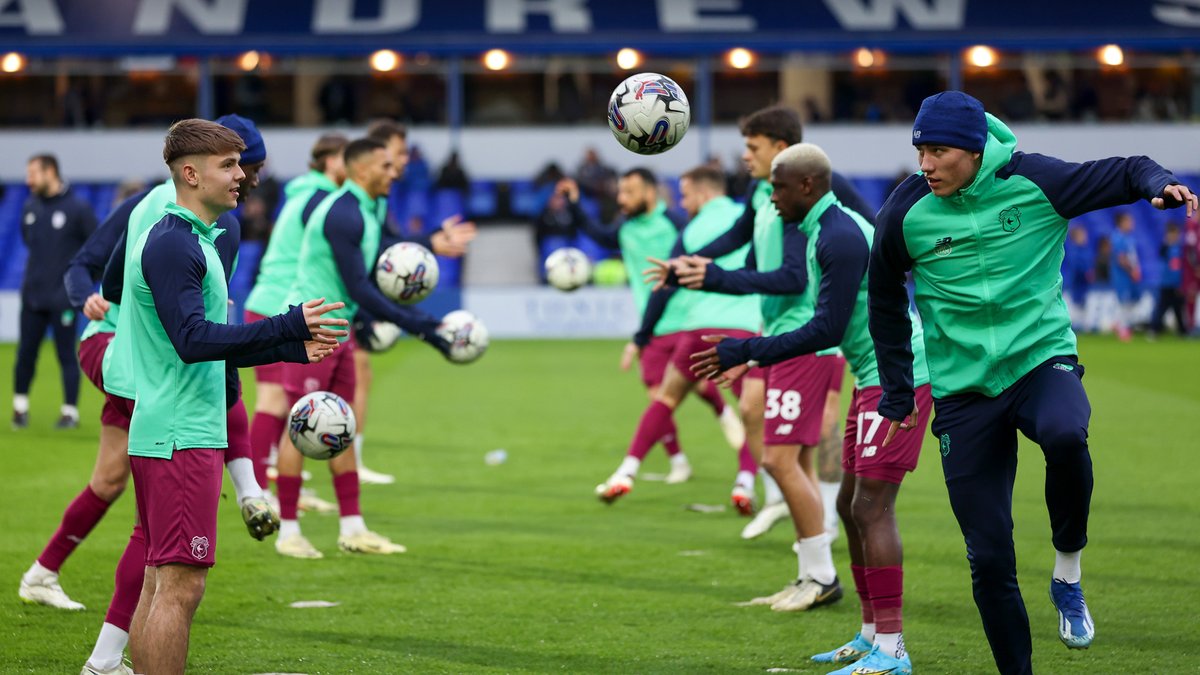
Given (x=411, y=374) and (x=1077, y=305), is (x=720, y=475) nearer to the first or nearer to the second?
(x=411, y=374)

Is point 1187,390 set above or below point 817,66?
below

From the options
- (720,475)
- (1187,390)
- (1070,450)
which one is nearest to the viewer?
(1070,450)

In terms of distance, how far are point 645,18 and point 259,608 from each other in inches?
1024

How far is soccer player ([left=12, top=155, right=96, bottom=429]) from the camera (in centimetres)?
1512

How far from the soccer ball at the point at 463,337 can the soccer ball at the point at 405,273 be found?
9.3 inches

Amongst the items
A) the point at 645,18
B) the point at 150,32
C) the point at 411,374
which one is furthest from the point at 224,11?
the point at 411,374

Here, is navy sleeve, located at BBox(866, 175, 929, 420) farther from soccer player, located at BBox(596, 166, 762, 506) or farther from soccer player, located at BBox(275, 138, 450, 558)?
soccer player, located at BBox(596, 166, 762, 506)

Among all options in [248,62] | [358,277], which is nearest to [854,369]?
[358,277]

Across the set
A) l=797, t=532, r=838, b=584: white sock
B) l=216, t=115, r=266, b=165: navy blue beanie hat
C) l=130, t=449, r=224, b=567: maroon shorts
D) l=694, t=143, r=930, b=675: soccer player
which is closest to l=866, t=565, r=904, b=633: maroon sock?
l=694, t=143, r=930, b=675: soccer player

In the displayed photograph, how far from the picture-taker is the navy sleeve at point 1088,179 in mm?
5109

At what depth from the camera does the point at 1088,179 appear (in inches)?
207

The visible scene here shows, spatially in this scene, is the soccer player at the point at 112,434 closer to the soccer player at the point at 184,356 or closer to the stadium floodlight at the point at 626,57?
the soccer player at the point at 184,356

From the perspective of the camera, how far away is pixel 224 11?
104ft

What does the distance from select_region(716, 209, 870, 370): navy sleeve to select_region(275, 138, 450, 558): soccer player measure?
277cm
